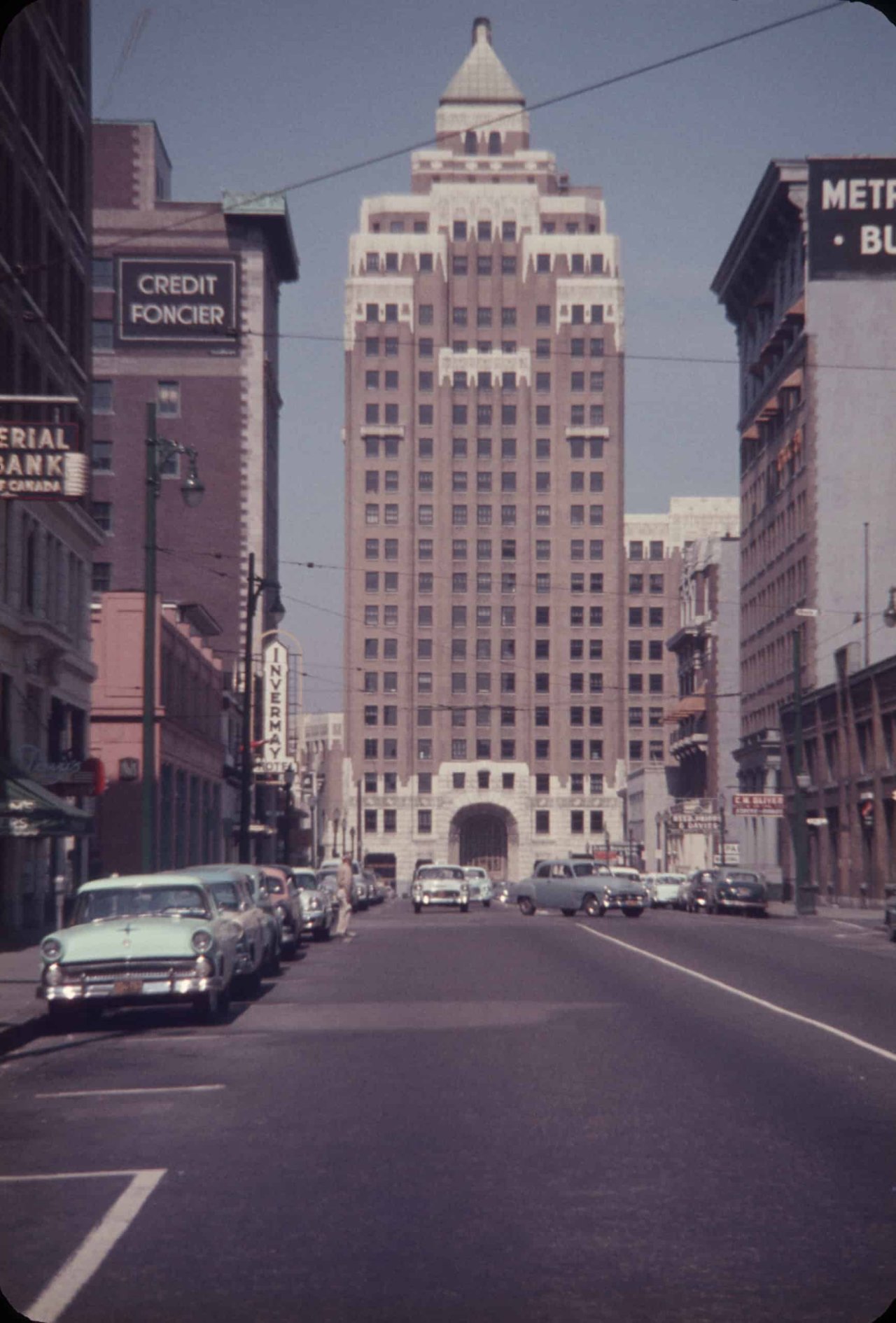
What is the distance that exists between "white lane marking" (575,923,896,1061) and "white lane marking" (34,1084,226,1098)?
5.51 meters

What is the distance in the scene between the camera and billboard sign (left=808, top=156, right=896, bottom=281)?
18984mm

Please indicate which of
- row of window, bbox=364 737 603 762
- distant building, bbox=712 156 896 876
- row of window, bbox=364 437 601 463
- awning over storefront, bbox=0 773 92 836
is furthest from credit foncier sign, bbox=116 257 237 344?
row of window, bbox=364 737 603 762

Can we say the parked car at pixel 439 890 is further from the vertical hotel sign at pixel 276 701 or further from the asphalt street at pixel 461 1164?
the asphalt street at pixel 461 1164

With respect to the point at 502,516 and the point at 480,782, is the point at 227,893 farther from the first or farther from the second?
the point at 480,782

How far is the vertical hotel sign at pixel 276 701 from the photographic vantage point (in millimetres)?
78500

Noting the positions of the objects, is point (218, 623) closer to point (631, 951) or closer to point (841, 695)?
point (841, 695)

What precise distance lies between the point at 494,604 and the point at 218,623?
62858 millimetres

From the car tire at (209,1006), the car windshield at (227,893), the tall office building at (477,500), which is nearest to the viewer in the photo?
the car tire at (209,1006)

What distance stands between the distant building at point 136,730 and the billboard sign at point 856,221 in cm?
3426

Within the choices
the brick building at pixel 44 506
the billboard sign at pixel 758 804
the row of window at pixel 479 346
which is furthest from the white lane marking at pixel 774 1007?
the row of window at pixel 479 346

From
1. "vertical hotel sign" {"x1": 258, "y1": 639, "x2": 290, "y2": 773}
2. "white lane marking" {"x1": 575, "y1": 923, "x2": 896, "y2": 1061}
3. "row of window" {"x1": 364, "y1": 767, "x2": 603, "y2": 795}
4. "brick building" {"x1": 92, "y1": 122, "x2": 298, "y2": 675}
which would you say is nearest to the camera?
"white lane marking" {"x1": 575, "y1": 923, "x2": 896, "y2": 1061}

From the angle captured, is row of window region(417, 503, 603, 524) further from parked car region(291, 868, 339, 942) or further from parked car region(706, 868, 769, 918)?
parked car region(291, 868, 339, 942)

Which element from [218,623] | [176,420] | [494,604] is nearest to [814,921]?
[218,623]

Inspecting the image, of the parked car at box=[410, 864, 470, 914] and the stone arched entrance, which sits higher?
the stone arched entrance
